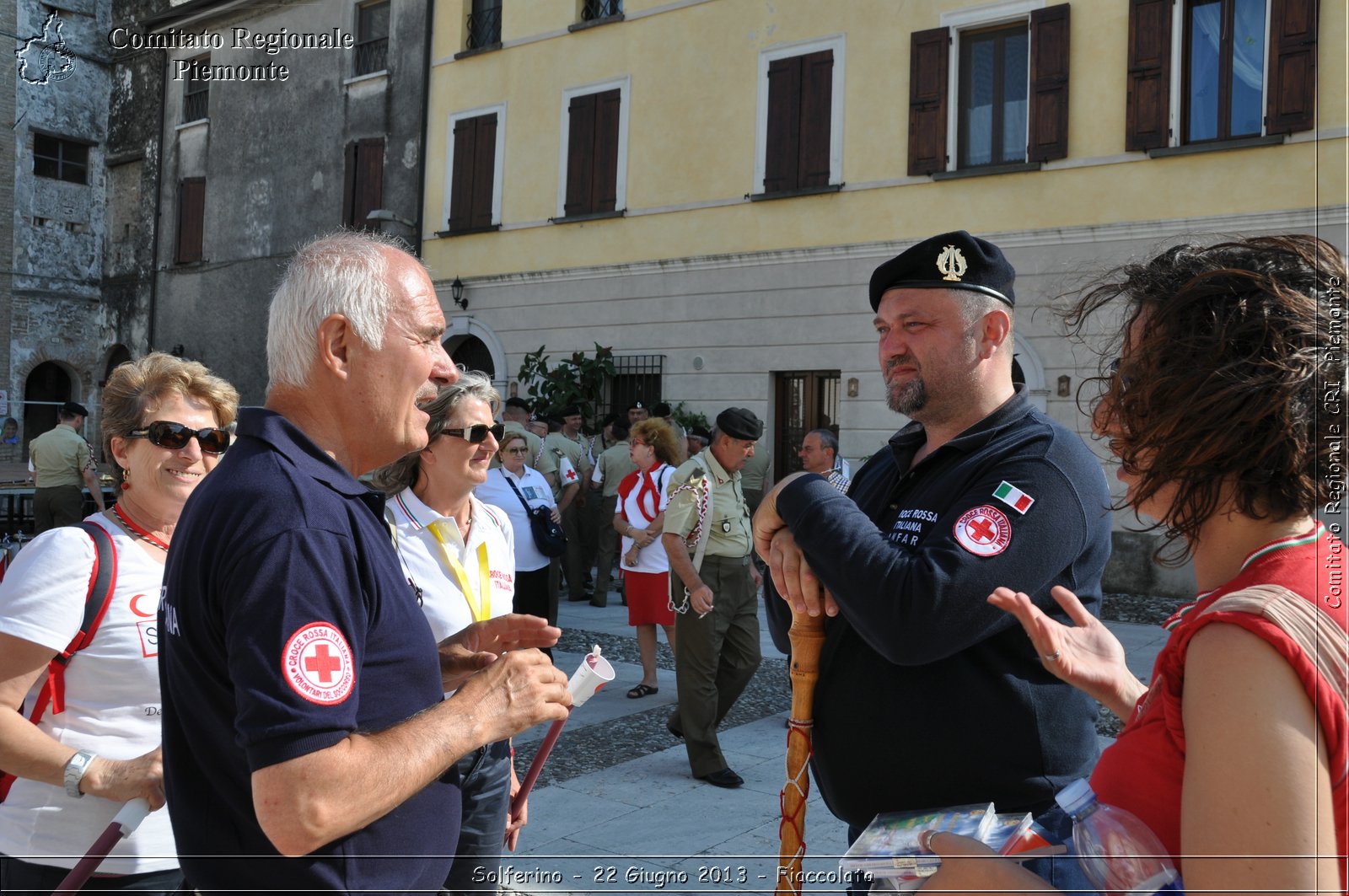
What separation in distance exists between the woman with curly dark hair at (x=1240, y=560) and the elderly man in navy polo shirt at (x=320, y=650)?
840 millimetres

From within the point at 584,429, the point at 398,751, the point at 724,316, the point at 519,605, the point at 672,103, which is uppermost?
the point at 672,103

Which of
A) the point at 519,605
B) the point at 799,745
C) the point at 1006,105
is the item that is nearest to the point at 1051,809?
the point at 799,745

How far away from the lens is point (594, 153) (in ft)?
52.4

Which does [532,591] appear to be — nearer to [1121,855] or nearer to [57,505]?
[1121,855]

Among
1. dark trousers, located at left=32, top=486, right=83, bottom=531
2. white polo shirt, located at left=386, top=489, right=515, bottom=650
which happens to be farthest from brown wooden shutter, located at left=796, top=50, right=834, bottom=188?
white polo shirt, located at left=386, top=489, right=515, bottom=650

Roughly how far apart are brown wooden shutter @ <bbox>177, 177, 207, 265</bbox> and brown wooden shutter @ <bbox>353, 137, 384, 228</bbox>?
5.89 m

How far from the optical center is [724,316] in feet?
48.5

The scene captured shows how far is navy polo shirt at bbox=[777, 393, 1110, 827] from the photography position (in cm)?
191

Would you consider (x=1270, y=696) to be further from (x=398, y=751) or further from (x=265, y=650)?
(x=265, y=650)

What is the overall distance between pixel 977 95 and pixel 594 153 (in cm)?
583

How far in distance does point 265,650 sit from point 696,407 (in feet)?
44.5

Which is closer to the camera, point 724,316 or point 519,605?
point 519,605

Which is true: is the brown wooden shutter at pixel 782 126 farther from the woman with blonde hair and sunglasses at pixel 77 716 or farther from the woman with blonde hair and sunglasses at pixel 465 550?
the woman with blonde hair and sunglasses at pixel 77 716

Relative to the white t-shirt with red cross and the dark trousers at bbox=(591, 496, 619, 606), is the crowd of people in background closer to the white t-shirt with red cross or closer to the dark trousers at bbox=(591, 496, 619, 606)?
the white t-shirt with red cross
